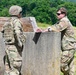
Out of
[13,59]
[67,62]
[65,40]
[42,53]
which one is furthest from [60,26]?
[13,59]

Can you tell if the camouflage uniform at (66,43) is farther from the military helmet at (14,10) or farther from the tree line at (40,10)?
the tree line at (40,10)

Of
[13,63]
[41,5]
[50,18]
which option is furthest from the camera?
[41,5]

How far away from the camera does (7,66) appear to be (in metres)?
6.98

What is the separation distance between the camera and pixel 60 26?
24.7 ft

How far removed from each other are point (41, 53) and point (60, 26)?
0.70 m

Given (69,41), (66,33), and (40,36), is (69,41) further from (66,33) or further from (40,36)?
(40,36)

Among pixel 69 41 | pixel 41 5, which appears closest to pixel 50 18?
pixel 41 5

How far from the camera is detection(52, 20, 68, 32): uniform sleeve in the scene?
7488 millimetres

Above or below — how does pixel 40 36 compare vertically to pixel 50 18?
above

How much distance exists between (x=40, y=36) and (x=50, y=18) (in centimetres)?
5590

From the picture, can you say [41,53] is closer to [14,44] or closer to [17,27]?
[14,44]

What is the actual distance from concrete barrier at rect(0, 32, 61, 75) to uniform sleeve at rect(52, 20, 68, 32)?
12.3 inches

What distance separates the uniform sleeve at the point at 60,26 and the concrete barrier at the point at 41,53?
12.3 inches

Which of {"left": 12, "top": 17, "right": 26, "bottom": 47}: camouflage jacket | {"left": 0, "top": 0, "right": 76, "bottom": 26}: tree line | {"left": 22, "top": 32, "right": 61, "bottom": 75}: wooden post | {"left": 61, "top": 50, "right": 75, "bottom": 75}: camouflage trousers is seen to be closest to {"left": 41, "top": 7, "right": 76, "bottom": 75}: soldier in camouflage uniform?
{"left": 61, "top": 50, "right": 75, "bottom": 75}: camouflage trousers
